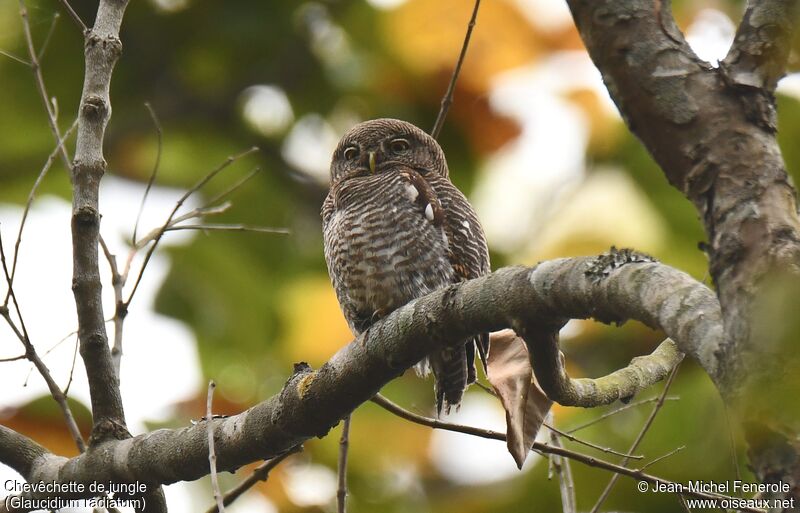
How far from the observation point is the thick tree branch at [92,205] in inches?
127

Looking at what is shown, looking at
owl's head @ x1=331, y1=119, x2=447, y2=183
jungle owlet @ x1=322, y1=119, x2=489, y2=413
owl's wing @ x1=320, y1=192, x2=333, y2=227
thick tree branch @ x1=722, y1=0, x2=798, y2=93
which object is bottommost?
thick tree branch @ x1=722, y1=0, x2=798, y2=93

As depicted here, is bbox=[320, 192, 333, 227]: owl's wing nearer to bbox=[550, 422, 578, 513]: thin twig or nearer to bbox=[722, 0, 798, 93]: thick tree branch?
bbox=[550, 422, 578, 513]: thin twig

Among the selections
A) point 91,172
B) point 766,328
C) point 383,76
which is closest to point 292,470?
point 383,76

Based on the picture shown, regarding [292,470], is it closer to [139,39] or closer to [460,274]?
[460,274]

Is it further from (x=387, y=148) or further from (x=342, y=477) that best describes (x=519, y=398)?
(x=387, y=148)

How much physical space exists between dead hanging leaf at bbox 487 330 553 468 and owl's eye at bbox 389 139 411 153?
2731 millimetres

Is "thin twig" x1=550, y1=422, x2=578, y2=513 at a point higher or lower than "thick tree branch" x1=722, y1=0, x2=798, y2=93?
lower

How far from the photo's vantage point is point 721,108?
176 centimetres

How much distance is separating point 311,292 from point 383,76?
2059mm

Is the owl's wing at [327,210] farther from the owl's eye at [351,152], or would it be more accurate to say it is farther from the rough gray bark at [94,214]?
the rough gray bark at [94,214]

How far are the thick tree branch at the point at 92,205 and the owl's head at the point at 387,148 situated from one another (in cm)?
227

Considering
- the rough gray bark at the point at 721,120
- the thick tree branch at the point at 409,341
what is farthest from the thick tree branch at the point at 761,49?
the thick tree branch at the point at 409,341

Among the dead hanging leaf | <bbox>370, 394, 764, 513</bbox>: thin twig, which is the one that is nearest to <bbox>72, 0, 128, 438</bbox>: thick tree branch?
<bbox>370, 394, 764, 513</bbox>: thin twig

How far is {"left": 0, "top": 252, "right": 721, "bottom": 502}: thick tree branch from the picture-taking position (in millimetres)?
1937
